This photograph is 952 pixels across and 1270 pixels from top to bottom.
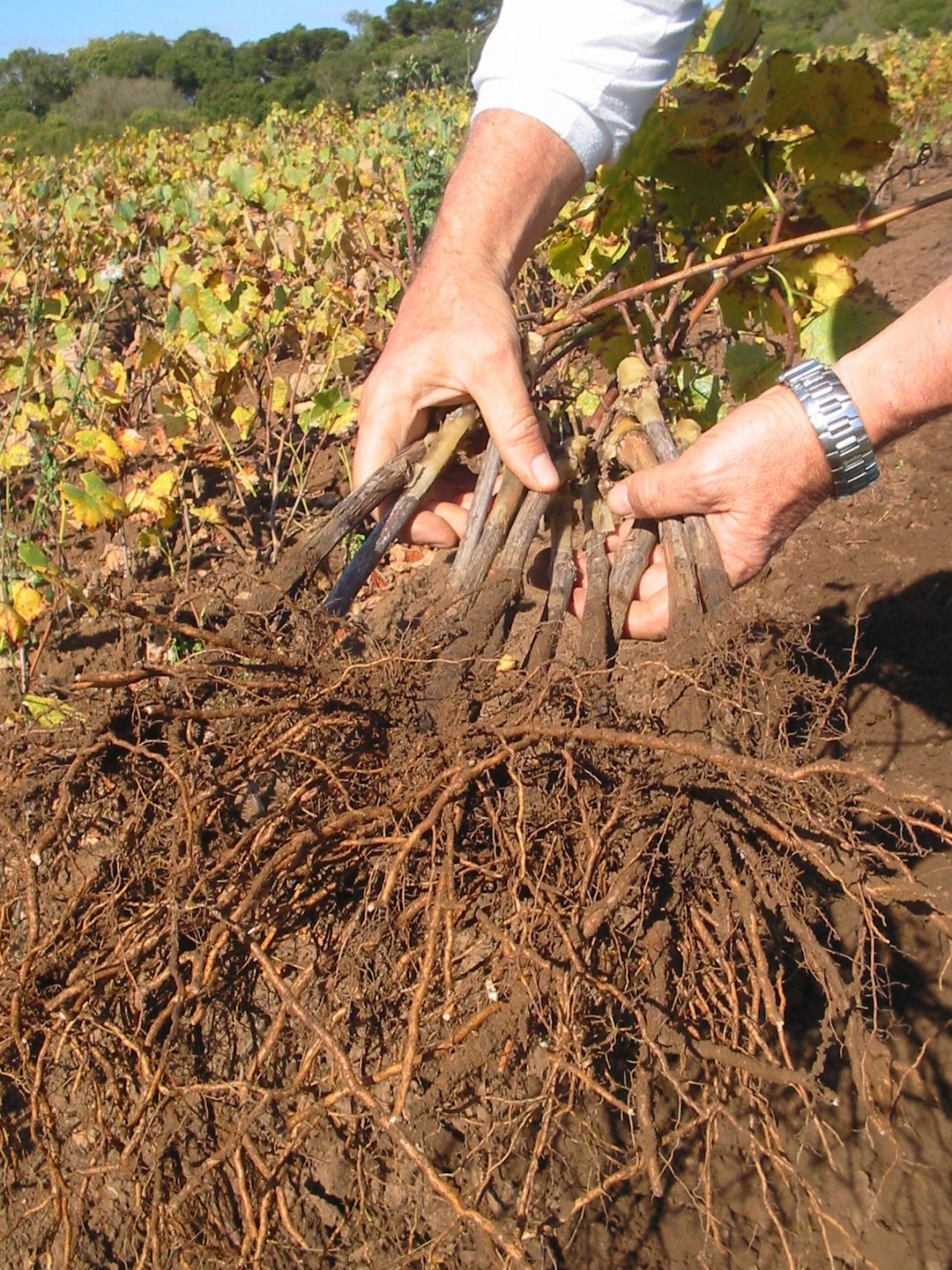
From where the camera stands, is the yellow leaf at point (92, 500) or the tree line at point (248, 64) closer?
the yellow leaf at point (92, 500)

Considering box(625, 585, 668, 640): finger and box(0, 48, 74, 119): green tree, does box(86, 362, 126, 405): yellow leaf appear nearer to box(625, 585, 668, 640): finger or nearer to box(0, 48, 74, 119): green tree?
box(625, 585, 668, 640): finger

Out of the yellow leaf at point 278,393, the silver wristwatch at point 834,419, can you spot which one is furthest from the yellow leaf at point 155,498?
the silver wristwatch at point 834,419

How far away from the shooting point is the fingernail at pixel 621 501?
1.57m

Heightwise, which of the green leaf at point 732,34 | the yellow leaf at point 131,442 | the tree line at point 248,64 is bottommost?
the yellow leaf at point 131,442

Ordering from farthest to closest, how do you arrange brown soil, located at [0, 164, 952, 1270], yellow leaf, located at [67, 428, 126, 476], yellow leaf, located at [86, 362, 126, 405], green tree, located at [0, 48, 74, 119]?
green tree, located at [0, 48, 74, 119]
yellow leaf, located at [86, 362, 126, 405]
yellow leaf, located at [67, 428, 126, 476]
brown soil, located at [0, 164, 952, 1270]

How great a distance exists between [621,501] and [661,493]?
0.10m

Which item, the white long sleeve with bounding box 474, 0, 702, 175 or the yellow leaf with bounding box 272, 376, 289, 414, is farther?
the yellow leaf with bounding box 272, 376, 289, 414

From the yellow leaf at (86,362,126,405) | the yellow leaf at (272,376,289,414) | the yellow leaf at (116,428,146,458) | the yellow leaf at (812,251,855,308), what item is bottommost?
the yellow leaf at (812,251,855,308)

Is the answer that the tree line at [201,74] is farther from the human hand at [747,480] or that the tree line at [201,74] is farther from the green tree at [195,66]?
the human hand at [747,480]

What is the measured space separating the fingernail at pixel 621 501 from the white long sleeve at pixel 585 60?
26.6 inches

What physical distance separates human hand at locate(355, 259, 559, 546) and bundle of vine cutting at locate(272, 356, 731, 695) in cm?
5

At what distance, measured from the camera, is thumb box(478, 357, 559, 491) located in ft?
5.05

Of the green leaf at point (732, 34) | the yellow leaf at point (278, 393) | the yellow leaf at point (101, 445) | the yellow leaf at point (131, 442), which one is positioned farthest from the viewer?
the yellow leaf at point (278, 393)

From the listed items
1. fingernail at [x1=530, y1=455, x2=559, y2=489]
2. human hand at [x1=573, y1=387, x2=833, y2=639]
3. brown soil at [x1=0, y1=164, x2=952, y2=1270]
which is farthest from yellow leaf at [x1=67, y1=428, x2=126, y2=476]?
human hand at [x1=573, y1=387, x2=833, y2=639]
